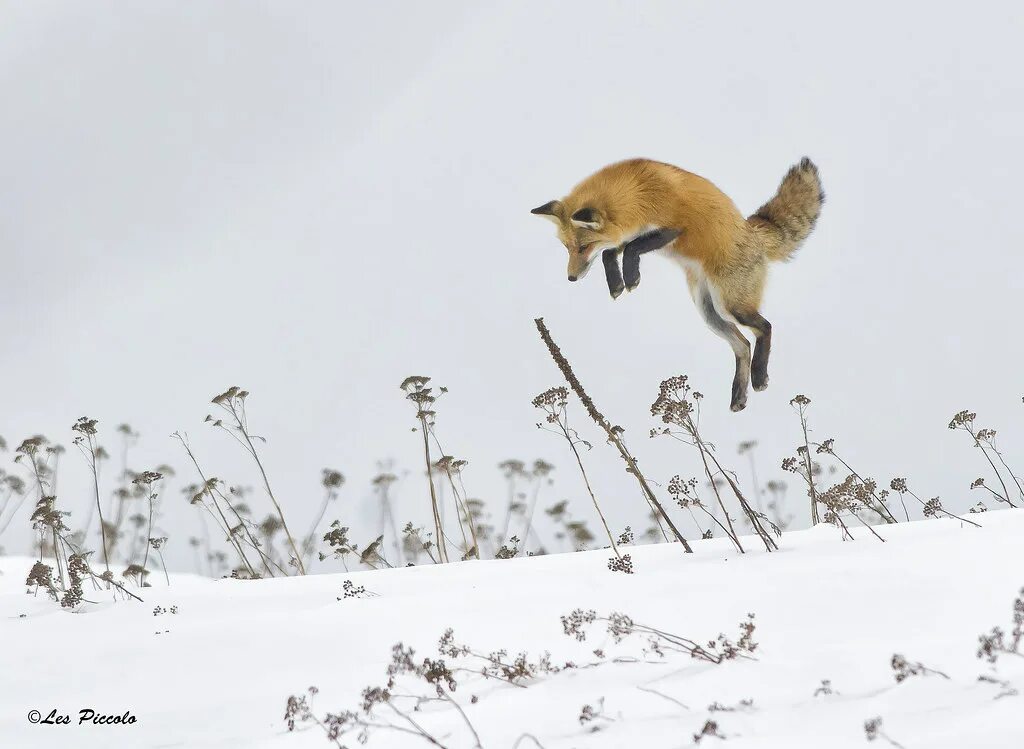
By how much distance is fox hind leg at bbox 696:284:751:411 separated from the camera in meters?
5.00

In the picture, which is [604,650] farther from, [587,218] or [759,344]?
[587,218]

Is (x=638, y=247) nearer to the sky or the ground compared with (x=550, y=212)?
nearer to the ground

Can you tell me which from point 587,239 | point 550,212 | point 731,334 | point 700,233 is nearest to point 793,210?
point 700,233

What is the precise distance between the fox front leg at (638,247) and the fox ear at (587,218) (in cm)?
25

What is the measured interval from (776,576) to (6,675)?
4.30 metres

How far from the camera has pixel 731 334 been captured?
5094 millimetres

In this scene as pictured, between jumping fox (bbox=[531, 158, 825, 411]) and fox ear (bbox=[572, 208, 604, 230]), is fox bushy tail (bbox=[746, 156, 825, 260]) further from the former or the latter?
fox ear (bbox=[572, 208, 604, 230])

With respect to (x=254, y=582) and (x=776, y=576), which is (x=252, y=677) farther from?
(x=254, y=582)

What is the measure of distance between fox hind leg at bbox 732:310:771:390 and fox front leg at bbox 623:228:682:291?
617mm

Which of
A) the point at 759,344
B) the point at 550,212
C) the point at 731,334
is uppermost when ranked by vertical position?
the point at 550,212

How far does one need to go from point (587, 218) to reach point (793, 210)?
144 cm

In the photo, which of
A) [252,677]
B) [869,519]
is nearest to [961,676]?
[252,677]

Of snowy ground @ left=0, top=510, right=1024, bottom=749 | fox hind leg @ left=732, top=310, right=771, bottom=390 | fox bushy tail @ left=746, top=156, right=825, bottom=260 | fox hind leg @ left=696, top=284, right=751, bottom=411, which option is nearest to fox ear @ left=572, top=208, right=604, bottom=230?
fox hind leg @ left=696, top=284, right=751, bottom=411

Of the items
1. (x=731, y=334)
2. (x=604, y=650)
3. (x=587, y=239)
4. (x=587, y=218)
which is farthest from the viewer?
(x=731, y=334)
